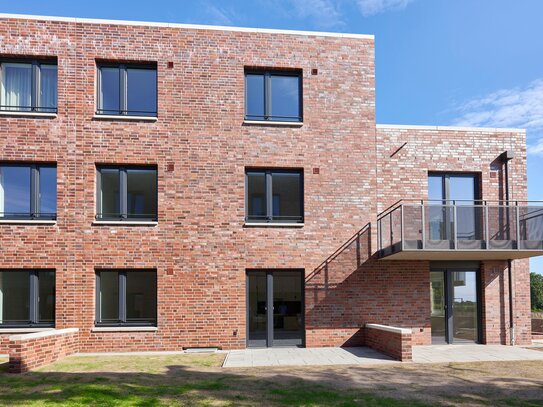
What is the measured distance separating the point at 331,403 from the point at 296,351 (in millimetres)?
5271

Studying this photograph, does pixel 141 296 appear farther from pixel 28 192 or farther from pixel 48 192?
pixel 28 192

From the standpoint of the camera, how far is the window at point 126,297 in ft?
42.0

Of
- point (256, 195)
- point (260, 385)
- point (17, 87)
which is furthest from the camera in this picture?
point (256, 195)

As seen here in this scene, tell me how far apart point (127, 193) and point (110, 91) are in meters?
3.05

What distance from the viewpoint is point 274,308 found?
13.3 metres

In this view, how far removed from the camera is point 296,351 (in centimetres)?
1248

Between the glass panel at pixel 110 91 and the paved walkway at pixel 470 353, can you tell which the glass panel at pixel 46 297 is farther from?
the paved walkway at pixel 470 353

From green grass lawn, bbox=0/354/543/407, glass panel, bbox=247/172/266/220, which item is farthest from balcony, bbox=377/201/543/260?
glass panel, bbox=247/172/266/220

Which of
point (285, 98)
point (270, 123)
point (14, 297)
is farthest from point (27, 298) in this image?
point (285, 98)

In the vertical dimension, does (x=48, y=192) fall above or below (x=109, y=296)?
above

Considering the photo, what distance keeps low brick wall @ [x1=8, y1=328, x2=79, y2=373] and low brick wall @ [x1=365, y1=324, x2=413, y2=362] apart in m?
8.03

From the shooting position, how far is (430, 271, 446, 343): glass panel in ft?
45.5

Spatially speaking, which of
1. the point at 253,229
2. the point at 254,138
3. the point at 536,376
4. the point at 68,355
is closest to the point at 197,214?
the point at 253,229

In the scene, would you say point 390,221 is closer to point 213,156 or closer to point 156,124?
point 213,156
